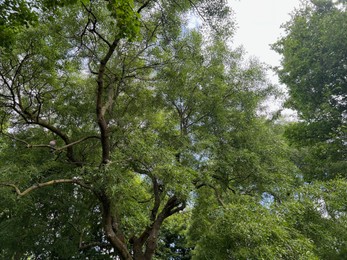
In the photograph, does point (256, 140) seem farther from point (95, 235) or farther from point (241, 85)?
point (95, 235)

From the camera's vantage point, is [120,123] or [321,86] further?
[321,86]

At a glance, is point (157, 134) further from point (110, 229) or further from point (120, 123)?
point (110, 229)

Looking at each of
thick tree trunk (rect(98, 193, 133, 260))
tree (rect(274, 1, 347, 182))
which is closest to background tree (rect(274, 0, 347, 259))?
tree (rect(274, 1, 347, 182))

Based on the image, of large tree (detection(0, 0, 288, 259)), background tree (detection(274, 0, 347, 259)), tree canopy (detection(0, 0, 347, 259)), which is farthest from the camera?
background tree (detection(274, 0, 347, 259))

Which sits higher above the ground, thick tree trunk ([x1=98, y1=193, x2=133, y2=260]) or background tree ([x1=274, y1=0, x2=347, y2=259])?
background tree ([x1=274, y1=0, x2=347, y2=259])

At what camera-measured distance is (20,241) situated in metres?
6.78

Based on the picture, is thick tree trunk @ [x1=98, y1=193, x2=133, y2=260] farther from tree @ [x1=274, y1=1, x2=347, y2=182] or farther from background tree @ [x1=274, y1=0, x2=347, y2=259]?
tree @ [x1=274, y1=1, x2=347, y2=182]

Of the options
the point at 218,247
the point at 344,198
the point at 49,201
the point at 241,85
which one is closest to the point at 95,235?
the point at 49,201

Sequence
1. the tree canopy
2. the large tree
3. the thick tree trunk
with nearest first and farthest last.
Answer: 1. the tree canopy
2. the large tree
3. the thick tree trunk

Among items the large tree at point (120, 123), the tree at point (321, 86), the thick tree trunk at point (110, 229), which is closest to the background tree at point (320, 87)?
the tree at point (321, 86)

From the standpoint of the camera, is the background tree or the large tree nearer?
the large tree

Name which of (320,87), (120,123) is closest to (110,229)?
(120,123)

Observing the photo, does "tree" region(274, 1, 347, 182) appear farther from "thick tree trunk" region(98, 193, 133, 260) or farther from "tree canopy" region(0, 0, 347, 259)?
"thick tree trunk" region(98, 193, 133, 260)

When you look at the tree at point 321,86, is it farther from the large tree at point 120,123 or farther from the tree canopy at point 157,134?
the large tree at point 120,123
